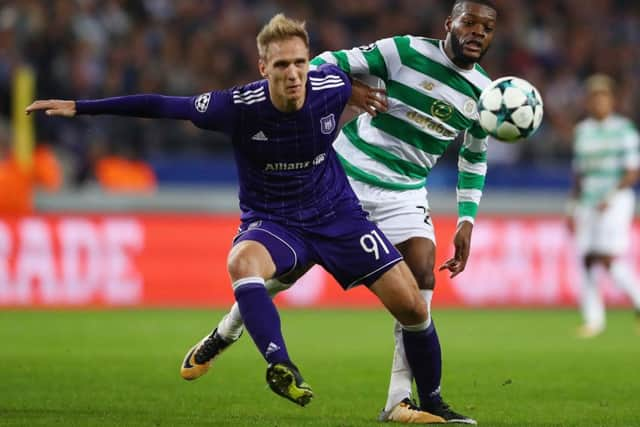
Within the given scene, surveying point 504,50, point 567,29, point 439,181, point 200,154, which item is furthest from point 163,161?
point 567,29

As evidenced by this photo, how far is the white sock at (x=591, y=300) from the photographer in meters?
13.0

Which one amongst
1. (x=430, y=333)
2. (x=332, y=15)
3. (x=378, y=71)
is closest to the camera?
(x=430, y=333)

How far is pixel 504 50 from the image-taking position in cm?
1944

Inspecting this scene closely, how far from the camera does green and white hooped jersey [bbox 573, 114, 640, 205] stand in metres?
13.3

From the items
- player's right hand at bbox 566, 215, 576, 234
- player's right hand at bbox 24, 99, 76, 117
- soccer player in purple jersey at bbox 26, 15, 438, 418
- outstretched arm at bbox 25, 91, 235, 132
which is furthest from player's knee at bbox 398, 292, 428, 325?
player's right hand at bbox 566, 215, 576, 234

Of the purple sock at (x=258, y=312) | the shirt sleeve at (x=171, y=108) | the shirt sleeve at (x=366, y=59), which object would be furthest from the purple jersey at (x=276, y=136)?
the purple sock at (x=258, y=312)

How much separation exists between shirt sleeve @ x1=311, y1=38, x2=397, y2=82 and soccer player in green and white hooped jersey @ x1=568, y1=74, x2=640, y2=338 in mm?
6527

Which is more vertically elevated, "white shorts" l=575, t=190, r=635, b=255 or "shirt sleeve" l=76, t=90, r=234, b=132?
"shirt sleeve" l=76, t=90, r=234, b=132

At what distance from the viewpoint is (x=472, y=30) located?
687 centimetres

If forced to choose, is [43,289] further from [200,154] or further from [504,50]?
[504,50]

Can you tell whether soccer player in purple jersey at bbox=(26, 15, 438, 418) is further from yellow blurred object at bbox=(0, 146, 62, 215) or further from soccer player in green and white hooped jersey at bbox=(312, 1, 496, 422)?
yellow blurred object at bbox=(0, 146, 62, 215)

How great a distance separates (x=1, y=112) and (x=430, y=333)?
1135cm

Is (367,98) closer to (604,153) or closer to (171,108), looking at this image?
(171,108)

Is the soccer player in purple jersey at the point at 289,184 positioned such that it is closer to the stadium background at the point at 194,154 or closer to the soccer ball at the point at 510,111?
the soccer ball at the point at 510,111
